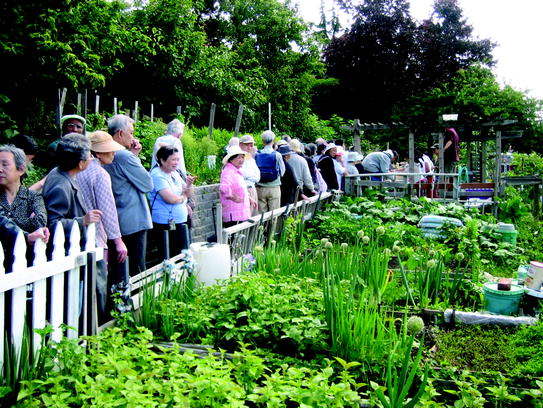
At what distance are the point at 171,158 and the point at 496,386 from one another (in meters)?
3.39

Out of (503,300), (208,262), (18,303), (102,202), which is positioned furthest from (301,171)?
(18,303)

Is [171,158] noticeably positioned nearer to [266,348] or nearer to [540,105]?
[266,348]

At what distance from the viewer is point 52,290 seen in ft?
9.93

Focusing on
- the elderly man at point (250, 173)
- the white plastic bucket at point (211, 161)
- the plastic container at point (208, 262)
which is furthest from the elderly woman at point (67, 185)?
the white plastic bucket at point (211, 161)

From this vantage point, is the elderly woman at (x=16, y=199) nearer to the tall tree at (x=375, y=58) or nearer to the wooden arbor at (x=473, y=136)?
the wooden arbor at (x=473, y=136)

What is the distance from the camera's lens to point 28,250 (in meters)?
3.43

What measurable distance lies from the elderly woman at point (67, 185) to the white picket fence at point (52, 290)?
1.05 feet

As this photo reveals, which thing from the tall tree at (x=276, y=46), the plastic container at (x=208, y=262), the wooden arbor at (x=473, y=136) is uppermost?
the tall tree at (x=276, y=46)

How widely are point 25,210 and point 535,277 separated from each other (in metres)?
4.09

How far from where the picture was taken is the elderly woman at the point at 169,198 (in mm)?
5137

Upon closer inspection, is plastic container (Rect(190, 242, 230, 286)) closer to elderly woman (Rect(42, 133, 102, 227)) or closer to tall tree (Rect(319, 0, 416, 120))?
elderly woman (Rect(42, 133, 102, 227))

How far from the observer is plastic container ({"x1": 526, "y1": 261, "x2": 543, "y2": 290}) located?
464 centimetres

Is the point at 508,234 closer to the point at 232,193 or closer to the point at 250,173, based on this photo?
the point at 250,173

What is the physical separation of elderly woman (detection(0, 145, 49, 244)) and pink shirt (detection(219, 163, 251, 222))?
3074 millimetres
